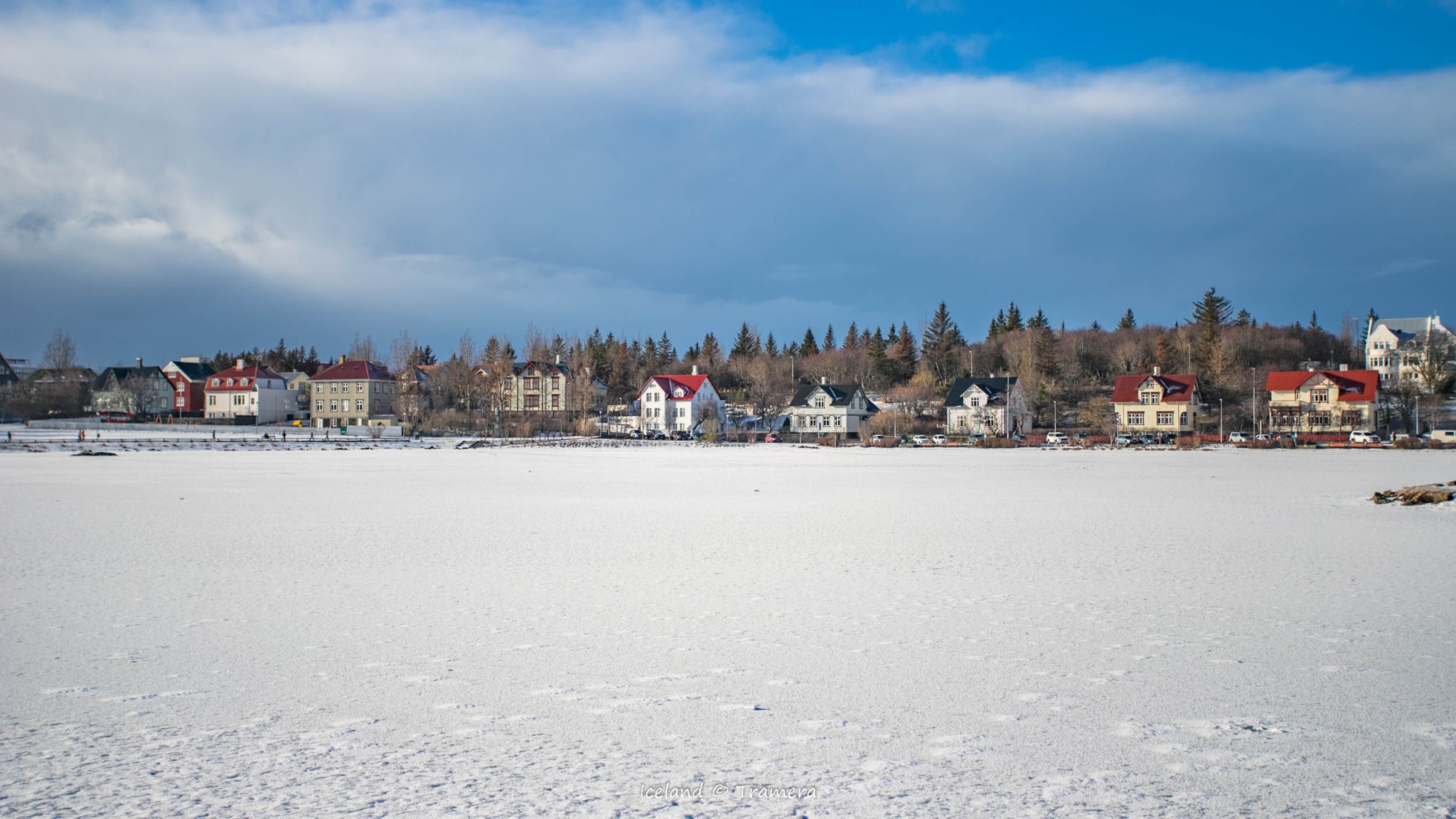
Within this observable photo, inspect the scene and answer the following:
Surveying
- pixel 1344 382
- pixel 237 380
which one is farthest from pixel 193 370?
pixel 1344 382

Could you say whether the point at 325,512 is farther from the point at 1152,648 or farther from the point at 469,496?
the point at 1152,648

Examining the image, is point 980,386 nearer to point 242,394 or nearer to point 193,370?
point 242,394

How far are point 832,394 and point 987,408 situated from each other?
15434mm

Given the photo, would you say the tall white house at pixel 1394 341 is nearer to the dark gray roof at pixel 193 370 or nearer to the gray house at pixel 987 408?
the gray house at pixel 987 408

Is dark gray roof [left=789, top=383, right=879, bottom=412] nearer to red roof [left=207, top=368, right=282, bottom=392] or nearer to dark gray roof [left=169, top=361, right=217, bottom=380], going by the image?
red roof [left=207, top=368, right=282, bottom=392]

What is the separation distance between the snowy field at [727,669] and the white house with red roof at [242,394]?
321ft

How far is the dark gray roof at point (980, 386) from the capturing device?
84.9m

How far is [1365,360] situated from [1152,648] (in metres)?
123

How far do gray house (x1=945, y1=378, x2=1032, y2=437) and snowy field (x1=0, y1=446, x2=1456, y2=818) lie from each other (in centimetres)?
6670

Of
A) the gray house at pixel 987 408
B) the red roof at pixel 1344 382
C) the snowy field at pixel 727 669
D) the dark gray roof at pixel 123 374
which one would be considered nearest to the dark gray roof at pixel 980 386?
the gray house at pixel 987 408

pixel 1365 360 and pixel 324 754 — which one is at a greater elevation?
pixel 1365 360

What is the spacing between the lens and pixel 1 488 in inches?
977

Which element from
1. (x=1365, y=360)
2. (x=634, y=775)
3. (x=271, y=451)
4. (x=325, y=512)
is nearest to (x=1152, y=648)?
(x=634, y=775)

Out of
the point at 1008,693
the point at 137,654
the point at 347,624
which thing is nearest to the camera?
the point at 1008,693
